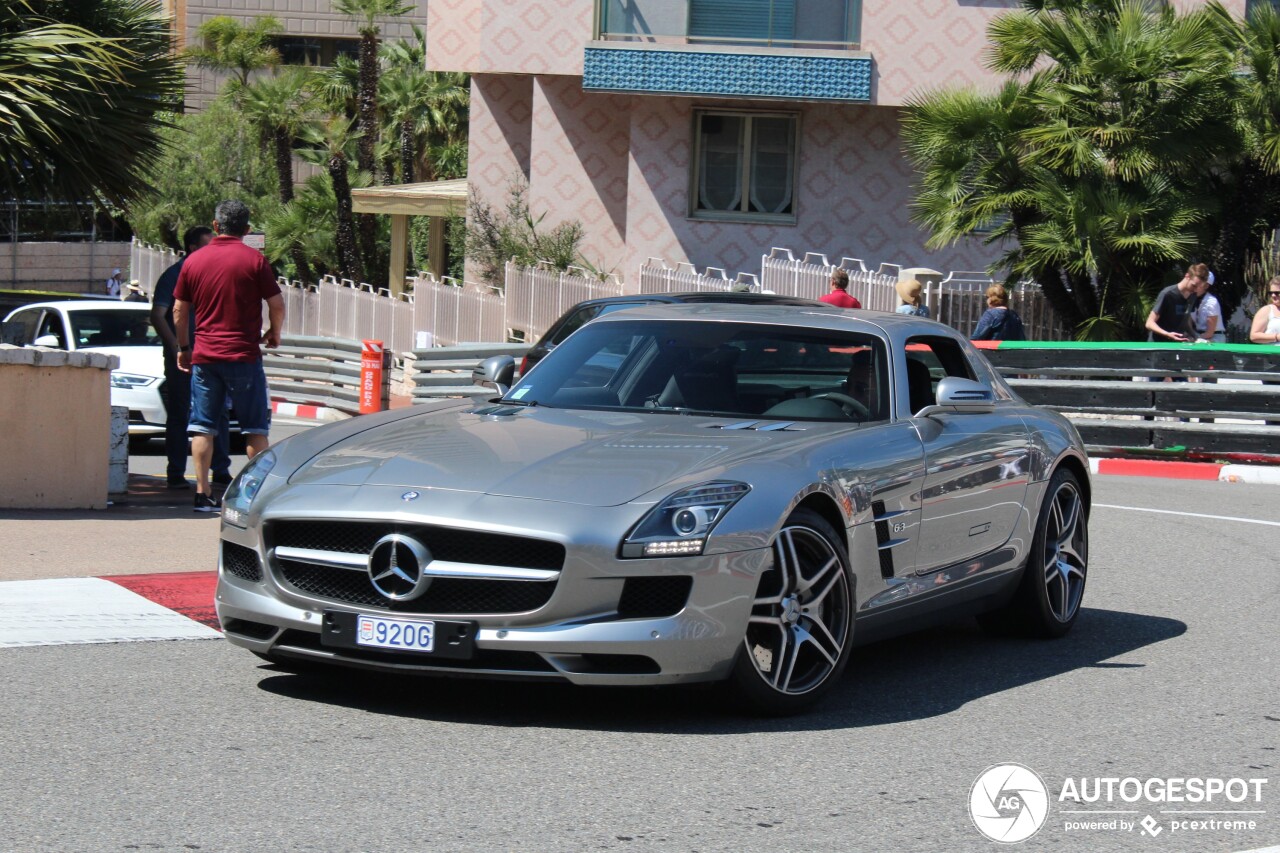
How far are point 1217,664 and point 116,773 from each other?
4687mm

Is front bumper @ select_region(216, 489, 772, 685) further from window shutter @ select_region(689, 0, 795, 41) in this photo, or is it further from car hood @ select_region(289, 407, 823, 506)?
window shutter @ select_region(689, 0, 795, 41)

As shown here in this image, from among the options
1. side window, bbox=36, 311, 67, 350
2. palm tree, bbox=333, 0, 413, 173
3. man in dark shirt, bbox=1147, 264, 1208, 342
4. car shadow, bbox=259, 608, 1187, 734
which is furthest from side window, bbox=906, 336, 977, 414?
palm tree, bbox=333, 0, 413, 173

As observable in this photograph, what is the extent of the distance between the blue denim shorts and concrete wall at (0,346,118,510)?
0.85 meters

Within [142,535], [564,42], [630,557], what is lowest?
[142,535]

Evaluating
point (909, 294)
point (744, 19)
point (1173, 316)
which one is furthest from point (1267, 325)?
point (744, 19)

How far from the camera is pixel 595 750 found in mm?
5566

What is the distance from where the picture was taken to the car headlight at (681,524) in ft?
18.4

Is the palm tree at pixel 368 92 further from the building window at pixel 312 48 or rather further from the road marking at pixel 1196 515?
the road marking at pixel 1196 515

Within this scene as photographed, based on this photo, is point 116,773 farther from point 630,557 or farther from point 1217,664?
point 1217,664

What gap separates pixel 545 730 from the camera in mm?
5801

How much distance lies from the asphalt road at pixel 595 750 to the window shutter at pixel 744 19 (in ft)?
61.4

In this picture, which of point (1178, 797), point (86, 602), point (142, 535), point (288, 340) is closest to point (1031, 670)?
point (1178, 797)

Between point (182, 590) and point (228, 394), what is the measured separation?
248 centimetres

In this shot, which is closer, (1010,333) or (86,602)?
(86,602)
